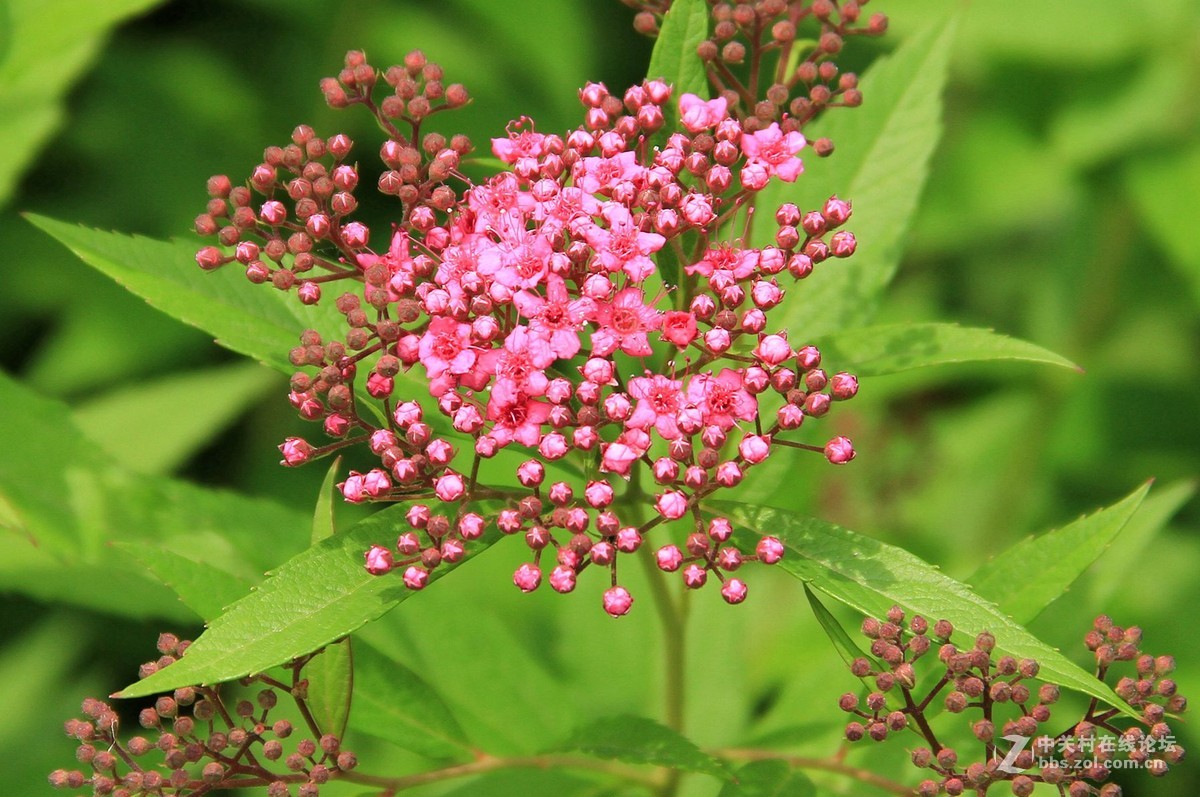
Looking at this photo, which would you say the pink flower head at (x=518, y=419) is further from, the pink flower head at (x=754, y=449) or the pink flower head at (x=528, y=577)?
the pink flower head at (x=754, y=449)

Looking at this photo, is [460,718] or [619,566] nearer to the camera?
[460,718]

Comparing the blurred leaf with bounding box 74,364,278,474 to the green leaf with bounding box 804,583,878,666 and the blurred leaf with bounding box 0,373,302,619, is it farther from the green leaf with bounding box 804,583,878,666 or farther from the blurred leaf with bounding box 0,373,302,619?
the green leaf with bounding box 804,583,878,666

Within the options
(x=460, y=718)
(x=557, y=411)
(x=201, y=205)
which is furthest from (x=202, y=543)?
(x=201, y=205)

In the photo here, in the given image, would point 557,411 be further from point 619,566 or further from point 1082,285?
point 1082,285

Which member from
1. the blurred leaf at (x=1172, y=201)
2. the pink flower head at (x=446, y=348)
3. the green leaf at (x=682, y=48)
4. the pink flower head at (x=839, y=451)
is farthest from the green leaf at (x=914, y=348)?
the blurred leaf at (x=1172, y=201)

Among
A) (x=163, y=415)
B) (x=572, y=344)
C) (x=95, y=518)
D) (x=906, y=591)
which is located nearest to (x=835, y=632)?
(x=906, y=591)

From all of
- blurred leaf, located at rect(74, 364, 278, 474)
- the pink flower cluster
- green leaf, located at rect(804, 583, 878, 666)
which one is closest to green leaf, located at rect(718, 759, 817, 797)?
green leaf, located at rect(804, 583, 878, 666)
